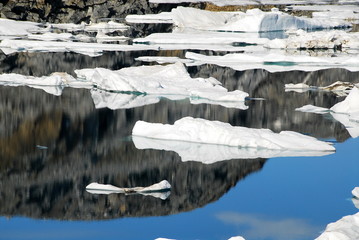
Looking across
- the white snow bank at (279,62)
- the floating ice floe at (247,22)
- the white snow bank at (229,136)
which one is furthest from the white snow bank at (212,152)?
the floating ice floe at (247,22)

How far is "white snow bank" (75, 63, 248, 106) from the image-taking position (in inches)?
411

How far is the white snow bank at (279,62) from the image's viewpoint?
555 inches

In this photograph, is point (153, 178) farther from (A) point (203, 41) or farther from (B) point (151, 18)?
(B) point (151, 18)

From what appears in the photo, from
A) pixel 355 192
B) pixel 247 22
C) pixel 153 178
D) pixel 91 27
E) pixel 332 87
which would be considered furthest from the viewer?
pixel 91 27

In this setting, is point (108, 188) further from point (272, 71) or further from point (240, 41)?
point (240, 41)

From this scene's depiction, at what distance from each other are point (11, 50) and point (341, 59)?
24.3 ft

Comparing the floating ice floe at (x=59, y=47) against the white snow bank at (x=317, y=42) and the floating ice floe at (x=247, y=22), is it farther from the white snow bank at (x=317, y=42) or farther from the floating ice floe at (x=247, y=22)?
the floating ice floe at (x=247, y=22)

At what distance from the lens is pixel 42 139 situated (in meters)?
7.99

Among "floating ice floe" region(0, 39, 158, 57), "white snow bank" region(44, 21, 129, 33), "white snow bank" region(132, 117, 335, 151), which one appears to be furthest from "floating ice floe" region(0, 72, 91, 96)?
"white snow bank" region(44, 21, 129, 33)

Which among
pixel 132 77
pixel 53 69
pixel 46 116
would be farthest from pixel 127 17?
pixel 46 116

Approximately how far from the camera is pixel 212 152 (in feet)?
23.6

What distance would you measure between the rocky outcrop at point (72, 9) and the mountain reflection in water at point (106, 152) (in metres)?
15.2

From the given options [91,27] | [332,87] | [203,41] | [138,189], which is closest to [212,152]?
[138,189]

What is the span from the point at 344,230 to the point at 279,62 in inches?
411
